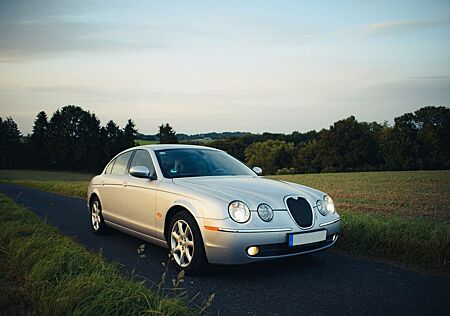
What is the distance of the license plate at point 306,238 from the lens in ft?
15.1

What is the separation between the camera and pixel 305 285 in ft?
14.7

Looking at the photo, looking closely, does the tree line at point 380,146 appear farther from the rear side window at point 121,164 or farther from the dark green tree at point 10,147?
the dark green tree at point 10,147

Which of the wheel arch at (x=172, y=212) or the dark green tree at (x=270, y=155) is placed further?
the dark green tree at (x=270, y=155)

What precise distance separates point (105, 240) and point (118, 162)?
4.42ft

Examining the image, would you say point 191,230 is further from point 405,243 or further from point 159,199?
point 405,243

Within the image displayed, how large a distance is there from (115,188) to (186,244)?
7.91 ft

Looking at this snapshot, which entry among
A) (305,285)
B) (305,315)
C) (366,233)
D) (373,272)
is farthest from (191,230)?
(366,233)

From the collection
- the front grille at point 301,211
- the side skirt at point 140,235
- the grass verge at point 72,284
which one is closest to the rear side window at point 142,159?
the side skirt at point 140,235

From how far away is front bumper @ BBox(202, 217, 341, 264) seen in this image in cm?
447

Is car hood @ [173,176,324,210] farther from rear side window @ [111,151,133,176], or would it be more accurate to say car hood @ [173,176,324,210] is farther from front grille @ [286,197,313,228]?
rear side window @ [111,151,133,176]

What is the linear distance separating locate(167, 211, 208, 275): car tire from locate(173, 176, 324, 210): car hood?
39 cm

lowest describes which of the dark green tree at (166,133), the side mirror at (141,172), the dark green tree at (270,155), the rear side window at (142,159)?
the dark green tree at (270,155)

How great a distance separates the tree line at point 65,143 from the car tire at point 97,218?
205ft

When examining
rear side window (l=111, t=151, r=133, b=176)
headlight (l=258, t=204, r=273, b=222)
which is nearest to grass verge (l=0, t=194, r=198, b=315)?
headlight (l=258, t=204, r=273, b=222)
